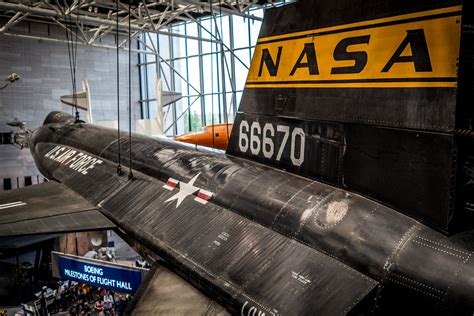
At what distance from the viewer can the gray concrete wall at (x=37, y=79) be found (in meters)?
24.3

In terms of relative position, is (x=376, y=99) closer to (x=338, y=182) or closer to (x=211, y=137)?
(x=338, y=182)

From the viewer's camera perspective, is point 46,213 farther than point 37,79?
No

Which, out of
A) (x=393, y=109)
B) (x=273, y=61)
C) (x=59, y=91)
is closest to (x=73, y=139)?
(x=273, y=61)

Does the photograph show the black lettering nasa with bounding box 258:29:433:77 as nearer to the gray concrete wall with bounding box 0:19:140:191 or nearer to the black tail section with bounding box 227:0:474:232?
the black tail section with bounding box 227:0:474:232

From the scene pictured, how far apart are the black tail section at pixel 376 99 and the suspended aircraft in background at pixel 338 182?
0.5 inches

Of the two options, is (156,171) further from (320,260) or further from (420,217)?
(420,217)

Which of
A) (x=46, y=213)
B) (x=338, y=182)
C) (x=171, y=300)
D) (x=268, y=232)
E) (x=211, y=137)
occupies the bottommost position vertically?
(x=171, y=300)

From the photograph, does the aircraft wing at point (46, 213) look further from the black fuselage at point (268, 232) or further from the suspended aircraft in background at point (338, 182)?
the black fuselage at point (268, 232)

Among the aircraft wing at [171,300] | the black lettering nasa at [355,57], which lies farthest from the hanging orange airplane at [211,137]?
the aircraft wing at [171,300]

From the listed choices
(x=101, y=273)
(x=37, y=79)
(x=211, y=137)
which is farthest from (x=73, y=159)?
(x=37, y=79)

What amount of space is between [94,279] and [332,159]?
3664 millimetres

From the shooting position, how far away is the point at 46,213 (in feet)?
24.2

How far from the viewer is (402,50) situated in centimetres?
395

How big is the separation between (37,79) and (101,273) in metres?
22.6
